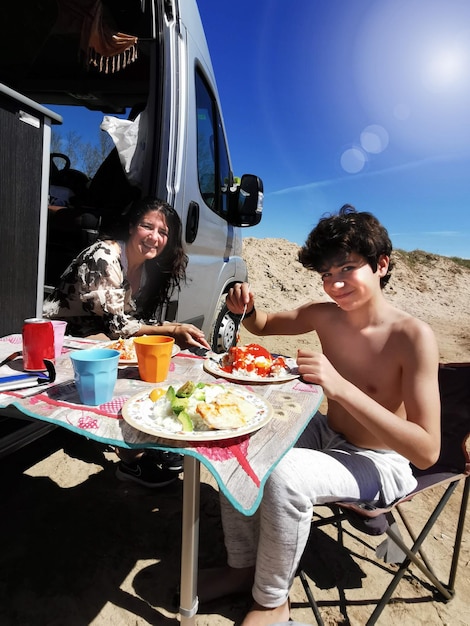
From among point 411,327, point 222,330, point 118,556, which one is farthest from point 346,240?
point 222,330

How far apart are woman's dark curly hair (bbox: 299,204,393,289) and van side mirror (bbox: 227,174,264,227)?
1.54 m

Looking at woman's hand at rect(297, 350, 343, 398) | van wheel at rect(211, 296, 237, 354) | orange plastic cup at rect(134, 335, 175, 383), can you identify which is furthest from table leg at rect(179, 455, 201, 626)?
van wheel at rect(211, 296, 237, 354)

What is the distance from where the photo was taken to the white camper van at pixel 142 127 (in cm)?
250

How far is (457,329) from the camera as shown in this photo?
12.6 m

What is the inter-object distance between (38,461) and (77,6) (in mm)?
3223

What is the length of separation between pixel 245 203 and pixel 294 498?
2755mm

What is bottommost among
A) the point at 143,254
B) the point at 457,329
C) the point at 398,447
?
the point at 457,329

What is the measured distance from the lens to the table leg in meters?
1.16

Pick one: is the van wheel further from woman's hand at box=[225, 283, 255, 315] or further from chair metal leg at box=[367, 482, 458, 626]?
chair metal leg at box=[367, 482, 458, 626]

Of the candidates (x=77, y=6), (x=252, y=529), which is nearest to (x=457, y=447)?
(x=252, y=529)

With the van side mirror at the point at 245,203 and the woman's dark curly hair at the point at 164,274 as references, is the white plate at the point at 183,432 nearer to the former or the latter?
the woman's dark curly hair at the point at 164,274

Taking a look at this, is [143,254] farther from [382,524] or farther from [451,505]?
[451,505]

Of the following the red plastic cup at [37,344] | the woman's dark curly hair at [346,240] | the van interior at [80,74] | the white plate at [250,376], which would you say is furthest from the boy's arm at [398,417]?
the van interior at [80,74]

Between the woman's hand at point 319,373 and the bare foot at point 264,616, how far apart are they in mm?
798
